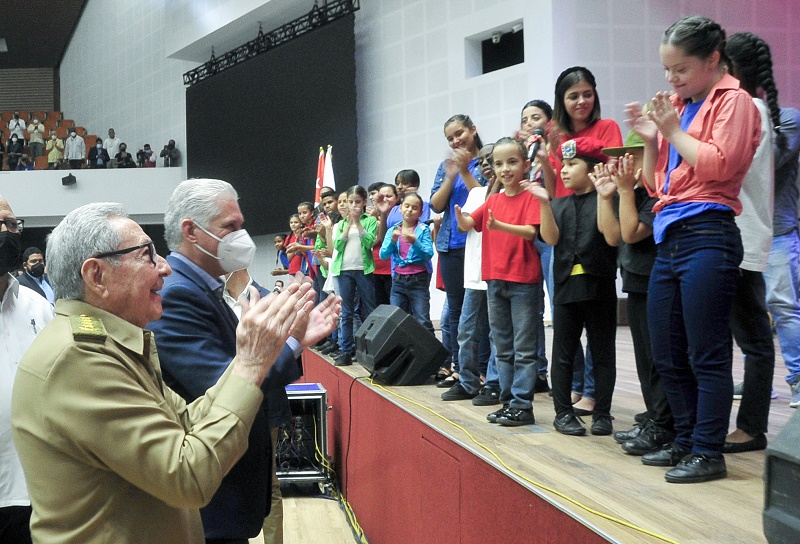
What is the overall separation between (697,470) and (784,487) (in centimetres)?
111

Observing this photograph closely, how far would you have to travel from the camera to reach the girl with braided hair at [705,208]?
195 centimetres

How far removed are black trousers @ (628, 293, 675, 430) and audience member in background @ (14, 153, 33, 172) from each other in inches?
600

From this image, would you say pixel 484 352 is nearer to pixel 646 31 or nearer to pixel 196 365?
pixel 196 365

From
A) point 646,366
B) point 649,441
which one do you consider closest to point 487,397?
point 646,366

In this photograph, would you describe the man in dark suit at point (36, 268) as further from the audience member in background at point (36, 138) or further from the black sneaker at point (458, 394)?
the audience member in background at point (36, 138)

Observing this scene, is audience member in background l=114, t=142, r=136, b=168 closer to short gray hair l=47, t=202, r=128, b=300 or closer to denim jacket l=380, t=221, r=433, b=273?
denim jacket l=380, t=221, r=433, b=273

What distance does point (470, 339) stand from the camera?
350 cm

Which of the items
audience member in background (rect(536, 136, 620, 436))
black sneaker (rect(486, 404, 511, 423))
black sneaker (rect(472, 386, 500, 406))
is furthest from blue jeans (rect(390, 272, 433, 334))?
audience member in background (rect(536, 136, 620, 436))

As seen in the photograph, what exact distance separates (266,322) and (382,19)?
881cm

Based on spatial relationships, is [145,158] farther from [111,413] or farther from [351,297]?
[111,413]

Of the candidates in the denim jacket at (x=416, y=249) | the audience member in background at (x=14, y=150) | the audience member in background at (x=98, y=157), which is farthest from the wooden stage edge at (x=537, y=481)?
the audience member in background at (x=14, y=150)

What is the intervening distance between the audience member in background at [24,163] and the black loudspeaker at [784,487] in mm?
16476

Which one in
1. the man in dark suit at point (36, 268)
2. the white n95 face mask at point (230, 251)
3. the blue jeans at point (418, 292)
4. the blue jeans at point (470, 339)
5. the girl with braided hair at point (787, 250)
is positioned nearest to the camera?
the white n95 face mask at point (230, 251)

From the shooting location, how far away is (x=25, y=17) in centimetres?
1939
